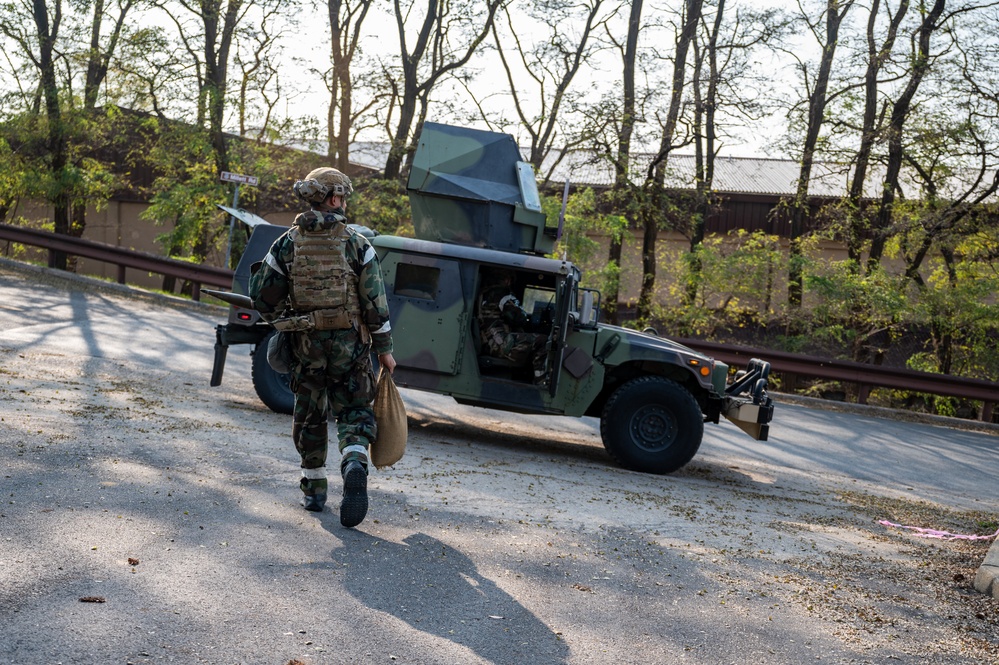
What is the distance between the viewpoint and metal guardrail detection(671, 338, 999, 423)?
14938 mm

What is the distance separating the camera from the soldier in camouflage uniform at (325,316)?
5059 mm

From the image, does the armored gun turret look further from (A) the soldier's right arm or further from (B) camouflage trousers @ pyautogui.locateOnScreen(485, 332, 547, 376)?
(A) the soldier's right arm

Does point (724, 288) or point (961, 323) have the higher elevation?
point (724, 288)

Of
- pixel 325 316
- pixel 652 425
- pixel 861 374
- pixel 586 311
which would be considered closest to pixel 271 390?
pixel 586 311

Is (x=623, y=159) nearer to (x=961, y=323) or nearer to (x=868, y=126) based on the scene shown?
(x=868, y=126)

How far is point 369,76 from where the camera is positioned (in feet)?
72.7

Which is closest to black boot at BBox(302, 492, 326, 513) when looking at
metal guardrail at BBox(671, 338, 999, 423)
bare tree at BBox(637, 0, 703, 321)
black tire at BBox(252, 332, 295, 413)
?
black tire at BBox(252, 332, 295, 413)

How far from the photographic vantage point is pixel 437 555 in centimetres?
468

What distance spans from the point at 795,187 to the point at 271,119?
11097 millimetres

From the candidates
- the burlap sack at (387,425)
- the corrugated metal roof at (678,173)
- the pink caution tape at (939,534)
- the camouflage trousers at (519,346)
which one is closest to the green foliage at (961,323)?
the corrugated metal roof at (678,173)

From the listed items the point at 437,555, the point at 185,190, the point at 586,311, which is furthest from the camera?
the point at 185,190

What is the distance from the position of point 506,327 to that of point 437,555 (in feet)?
13.0

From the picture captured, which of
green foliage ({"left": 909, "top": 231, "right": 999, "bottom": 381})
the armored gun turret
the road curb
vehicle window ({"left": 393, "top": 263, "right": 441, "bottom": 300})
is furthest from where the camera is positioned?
green foliage ({"left": 909, "top": 231, "right": 999, "bottom": 381})

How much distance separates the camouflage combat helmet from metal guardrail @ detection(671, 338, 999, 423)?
35.4ft
